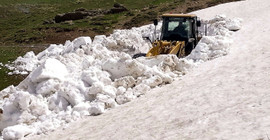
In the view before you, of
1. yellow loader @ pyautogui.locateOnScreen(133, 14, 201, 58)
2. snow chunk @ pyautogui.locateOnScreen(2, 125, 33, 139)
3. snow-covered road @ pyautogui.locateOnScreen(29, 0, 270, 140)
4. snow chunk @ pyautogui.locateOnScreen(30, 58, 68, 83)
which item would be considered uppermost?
yellow loader @ pyautogui.locateOnScreen(133, 14, 201, 58)

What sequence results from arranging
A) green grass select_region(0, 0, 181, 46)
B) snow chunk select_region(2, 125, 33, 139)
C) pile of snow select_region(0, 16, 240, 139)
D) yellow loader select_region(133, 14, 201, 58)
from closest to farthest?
snow chunk select_region(2, 125, 33, 139) < pile of snow select_region(0, 16, 240, 139) < yellow loader select_region(133, 14, 201, 58) < green grass select_region(0, 0, 181, 46)

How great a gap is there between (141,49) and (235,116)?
48.1 feet

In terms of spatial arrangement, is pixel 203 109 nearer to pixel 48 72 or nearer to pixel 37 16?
pixel 48 72

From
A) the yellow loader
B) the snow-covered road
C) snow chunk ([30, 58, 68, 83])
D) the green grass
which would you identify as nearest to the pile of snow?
snow chunk ([30, 58, 68, 83])

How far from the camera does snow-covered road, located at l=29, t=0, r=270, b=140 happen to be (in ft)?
25.1

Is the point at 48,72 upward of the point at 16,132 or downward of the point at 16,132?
upward

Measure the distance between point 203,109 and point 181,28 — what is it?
30.3 ft

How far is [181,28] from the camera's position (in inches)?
711

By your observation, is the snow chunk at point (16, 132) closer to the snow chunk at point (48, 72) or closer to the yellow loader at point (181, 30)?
the snow chunk at point (48, 72)

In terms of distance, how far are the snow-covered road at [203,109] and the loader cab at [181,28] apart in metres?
2.91

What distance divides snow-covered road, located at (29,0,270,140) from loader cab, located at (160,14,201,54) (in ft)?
9.54

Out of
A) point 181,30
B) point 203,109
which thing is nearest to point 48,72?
point 203,109

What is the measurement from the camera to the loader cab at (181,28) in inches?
703

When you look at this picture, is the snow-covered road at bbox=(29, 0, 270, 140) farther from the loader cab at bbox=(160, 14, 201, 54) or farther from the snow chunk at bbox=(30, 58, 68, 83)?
the snow chunk at bbox=(30, 58, 68, 83)
